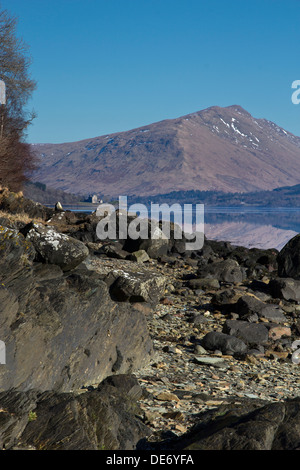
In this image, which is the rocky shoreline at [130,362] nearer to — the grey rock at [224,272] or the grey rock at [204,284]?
the grey rock at [204,284]

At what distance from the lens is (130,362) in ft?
32.7

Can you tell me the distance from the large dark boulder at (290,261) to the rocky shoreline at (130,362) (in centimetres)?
456

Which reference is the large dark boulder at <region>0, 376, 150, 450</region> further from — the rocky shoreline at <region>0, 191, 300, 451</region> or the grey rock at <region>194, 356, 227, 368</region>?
the grey rock at <region>194, 356, 227, 368</region>

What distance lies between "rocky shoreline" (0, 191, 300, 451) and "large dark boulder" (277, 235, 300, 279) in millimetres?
4560

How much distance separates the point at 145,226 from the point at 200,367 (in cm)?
1818

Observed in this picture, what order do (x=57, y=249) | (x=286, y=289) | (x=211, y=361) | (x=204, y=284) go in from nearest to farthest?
(x=211, y=361) → (x=57, y=249) → (x=286, y=289) → (x=204, y=284)

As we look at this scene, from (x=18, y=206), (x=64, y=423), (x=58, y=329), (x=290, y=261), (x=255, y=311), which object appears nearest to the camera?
(x=64, y=423)

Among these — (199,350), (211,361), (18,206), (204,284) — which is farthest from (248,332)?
(18,206)

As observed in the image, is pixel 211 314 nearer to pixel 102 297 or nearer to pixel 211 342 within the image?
pixel 211 342

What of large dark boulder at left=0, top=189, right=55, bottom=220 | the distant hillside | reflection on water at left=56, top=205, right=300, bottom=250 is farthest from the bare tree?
the distant hillside

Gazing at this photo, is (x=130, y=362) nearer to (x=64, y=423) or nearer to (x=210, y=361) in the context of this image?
(x=210, y=361)

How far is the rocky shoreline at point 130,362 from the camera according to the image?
5.46 m

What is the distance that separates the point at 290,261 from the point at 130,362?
48.2 feet
